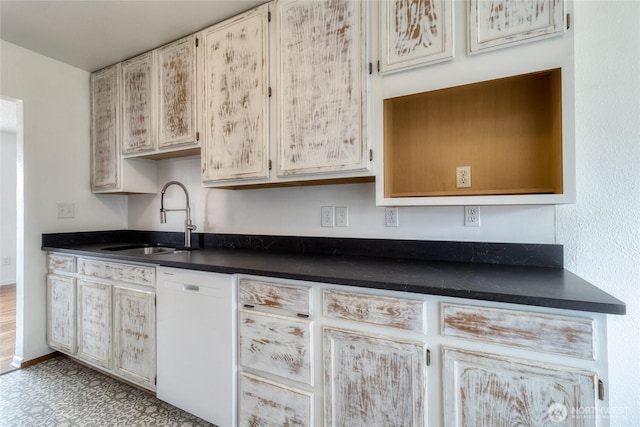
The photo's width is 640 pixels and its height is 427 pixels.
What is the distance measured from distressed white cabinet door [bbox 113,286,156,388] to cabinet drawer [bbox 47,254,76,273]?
22.3 inches

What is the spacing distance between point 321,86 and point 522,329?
4.47ft

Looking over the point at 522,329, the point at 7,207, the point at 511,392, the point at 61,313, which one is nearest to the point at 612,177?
the point at 522,329

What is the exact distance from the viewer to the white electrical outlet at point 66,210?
Result: 2.48m

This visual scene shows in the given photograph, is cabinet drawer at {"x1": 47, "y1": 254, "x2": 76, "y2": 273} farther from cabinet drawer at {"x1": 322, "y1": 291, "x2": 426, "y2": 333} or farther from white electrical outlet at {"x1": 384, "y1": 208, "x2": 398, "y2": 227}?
white electrical outlet at {"x1": 384, "y1": 208, "x2": 398, "y2": 227}

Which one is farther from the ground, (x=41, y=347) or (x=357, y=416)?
(x=357, y=416)

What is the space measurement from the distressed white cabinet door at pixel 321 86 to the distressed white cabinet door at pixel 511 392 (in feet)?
3.06

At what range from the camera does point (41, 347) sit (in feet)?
7.78

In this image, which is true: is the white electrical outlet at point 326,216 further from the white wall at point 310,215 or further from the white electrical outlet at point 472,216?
the white electrical outlet at point 472,216

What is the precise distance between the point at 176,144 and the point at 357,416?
1.98 metres

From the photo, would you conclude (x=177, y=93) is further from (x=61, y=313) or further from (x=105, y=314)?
(x=61, y=313)

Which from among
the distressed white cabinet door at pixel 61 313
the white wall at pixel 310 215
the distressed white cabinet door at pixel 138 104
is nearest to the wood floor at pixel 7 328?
the distressed white cabinet door at pixel 61 313

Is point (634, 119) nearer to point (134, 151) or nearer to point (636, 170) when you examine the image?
point (636, 170)

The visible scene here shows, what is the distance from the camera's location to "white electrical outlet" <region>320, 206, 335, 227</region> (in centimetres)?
189

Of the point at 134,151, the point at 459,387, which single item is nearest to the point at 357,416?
the point at 459,387
